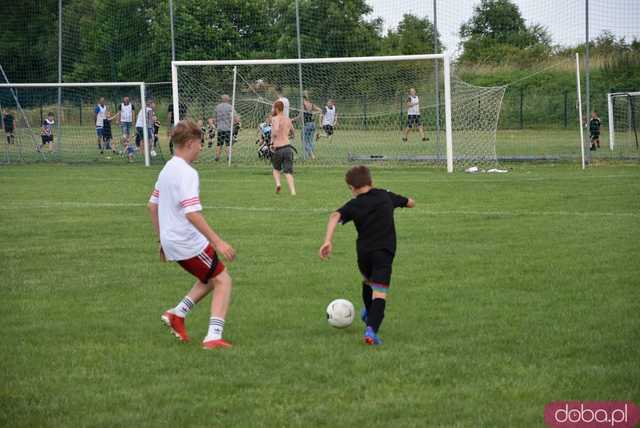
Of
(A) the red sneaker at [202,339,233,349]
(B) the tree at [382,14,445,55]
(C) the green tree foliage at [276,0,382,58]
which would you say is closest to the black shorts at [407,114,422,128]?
(B) the tree at [382,14,445,55]

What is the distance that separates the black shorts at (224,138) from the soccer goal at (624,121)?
11585mm

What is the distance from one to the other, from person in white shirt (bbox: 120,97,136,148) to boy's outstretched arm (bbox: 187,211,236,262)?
77.3ft

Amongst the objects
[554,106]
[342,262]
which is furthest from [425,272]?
[554,106]

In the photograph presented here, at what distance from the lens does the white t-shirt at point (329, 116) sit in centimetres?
2652

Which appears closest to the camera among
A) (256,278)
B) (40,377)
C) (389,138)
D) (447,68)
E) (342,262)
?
(40,377)

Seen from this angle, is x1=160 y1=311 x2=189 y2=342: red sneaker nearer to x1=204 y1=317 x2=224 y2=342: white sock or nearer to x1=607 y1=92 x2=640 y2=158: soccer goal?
x1=204 y1=317 x2=224 y2=342: white sock

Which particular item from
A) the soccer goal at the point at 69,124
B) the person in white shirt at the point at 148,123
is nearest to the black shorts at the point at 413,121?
the person in white shirt at the point at 148,123

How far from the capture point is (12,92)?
3000 centimetres

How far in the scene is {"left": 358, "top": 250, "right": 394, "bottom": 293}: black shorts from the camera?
6887 millimetres

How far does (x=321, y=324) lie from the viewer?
24.2 ft

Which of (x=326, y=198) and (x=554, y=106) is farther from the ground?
(x=554, y=106)

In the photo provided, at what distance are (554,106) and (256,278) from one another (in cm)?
3344

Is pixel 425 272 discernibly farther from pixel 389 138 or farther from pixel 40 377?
pixel 389 138

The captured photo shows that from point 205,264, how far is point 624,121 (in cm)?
2726
